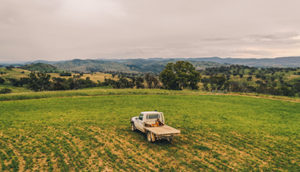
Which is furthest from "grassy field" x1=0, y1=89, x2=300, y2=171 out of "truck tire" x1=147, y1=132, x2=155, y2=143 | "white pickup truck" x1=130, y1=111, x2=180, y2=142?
"white pickup truck" x1=130, y1=111, x2=180, y2=142

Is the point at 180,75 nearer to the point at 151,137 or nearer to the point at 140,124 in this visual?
the point at 140,124

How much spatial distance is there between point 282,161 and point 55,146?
20.2 metres

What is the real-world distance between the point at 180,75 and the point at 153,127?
238 feet

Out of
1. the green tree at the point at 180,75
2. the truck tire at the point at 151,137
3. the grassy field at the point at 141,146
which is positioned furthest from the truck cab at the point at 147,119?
the green tree at the point at 180,75

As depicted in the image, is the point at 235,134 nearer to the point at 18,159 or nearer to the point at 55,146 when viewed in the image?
the point at 55,146

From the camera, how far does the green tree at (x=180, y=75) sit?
88.6 m

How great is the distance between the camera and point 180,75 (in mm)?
88938

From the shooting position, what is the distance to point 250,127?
78.9 feet

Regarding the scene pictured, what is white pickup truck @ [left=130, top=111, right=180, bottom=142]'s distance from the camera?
54.8 ft

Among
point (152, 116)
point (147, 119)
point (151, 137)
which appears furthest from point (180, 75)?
point (151, 137)

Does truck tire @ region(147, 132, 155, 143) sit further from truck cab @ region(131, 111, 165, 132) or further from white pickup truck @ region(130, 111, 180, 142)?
truck cab @ region(131, 111, 165, 132)

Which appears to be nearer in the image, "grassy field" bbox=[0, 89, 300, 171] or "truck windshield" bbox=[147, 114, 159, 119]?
"grassy field" bbox=[0, 89, 300, 171]

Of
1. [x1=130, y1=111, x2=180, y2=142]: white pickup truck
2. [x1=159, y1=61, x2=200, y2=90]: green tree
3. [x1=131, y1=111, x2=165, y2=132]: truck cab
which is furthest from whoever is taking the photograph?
[x1=159, y1=61, x2=200, y2=90]: green tree

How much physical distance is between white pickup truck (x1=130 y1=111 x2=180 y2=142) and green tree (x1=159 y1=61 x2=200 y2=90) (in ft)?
226
